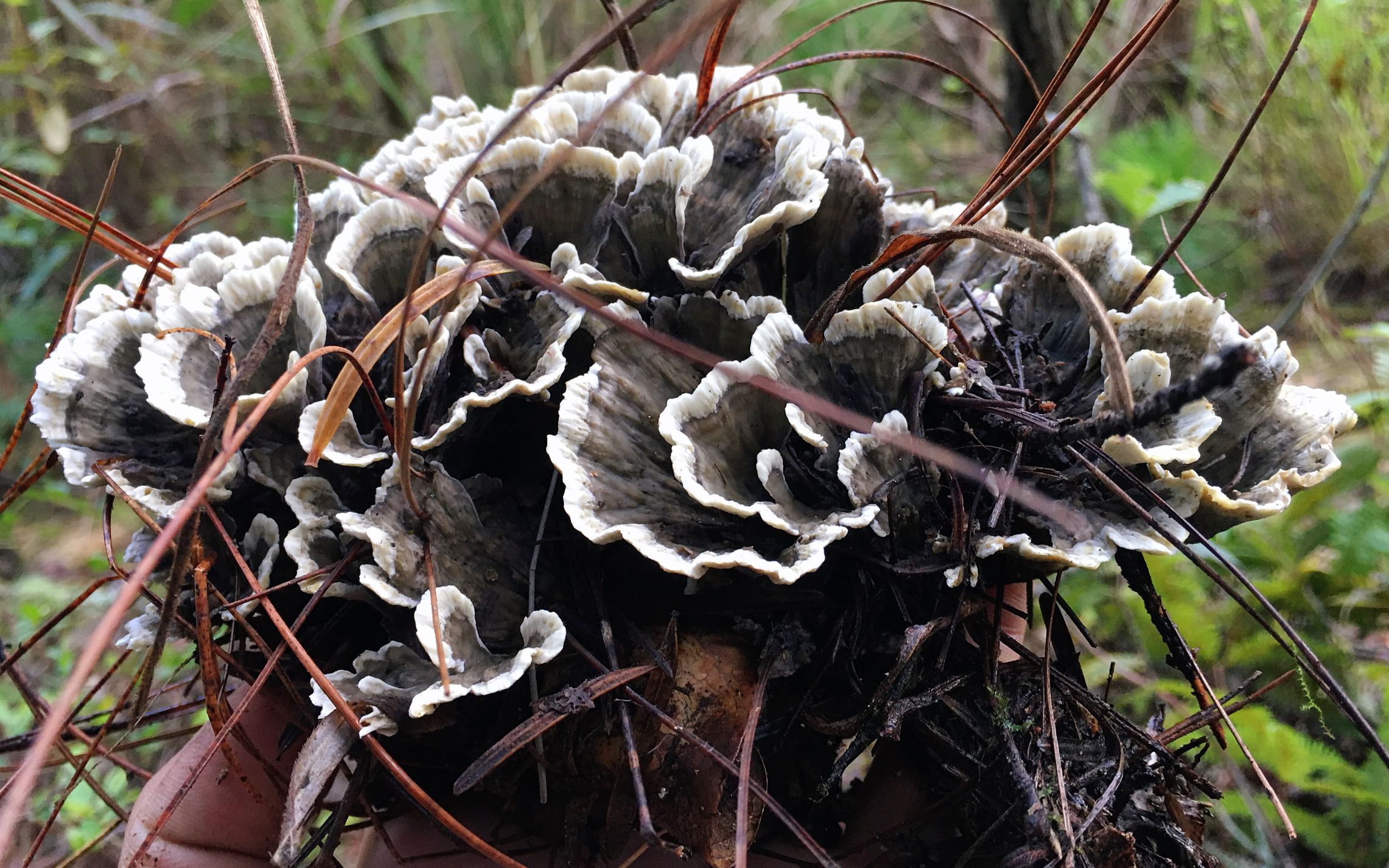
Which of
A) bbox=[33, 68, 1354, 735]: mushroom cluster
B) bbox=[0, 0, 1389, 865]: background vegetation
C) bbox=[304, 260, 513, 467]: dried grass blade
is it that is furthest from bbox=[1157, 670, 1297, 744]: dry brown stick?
bbox=[304, 260, 513, 467]: dried grass blade

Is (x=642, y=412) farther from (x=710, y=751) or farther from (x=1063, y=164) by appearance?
(x=1063, y=164)

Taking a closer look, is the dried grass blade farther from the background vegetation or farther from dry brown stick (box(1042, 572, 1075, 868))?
the background vegetation

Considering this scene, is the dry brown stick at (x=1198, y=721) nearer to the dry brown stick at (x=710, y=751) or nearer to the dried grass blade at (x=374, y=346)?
the dry brown stick at (x=710, y=751)

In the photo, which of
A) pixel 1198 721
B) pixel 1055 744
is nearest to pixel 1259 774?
pixel 1198 721

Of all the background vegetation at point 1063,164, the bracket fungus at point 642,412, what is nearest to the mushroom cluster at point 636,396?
the bracket fungus at point 642,412

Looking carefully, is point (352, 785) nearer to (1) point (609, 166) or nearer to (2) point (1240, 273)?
(1) point (609, 166)

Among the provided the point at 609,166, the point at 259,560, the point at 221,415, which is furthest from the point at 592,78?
the point at 259,560
